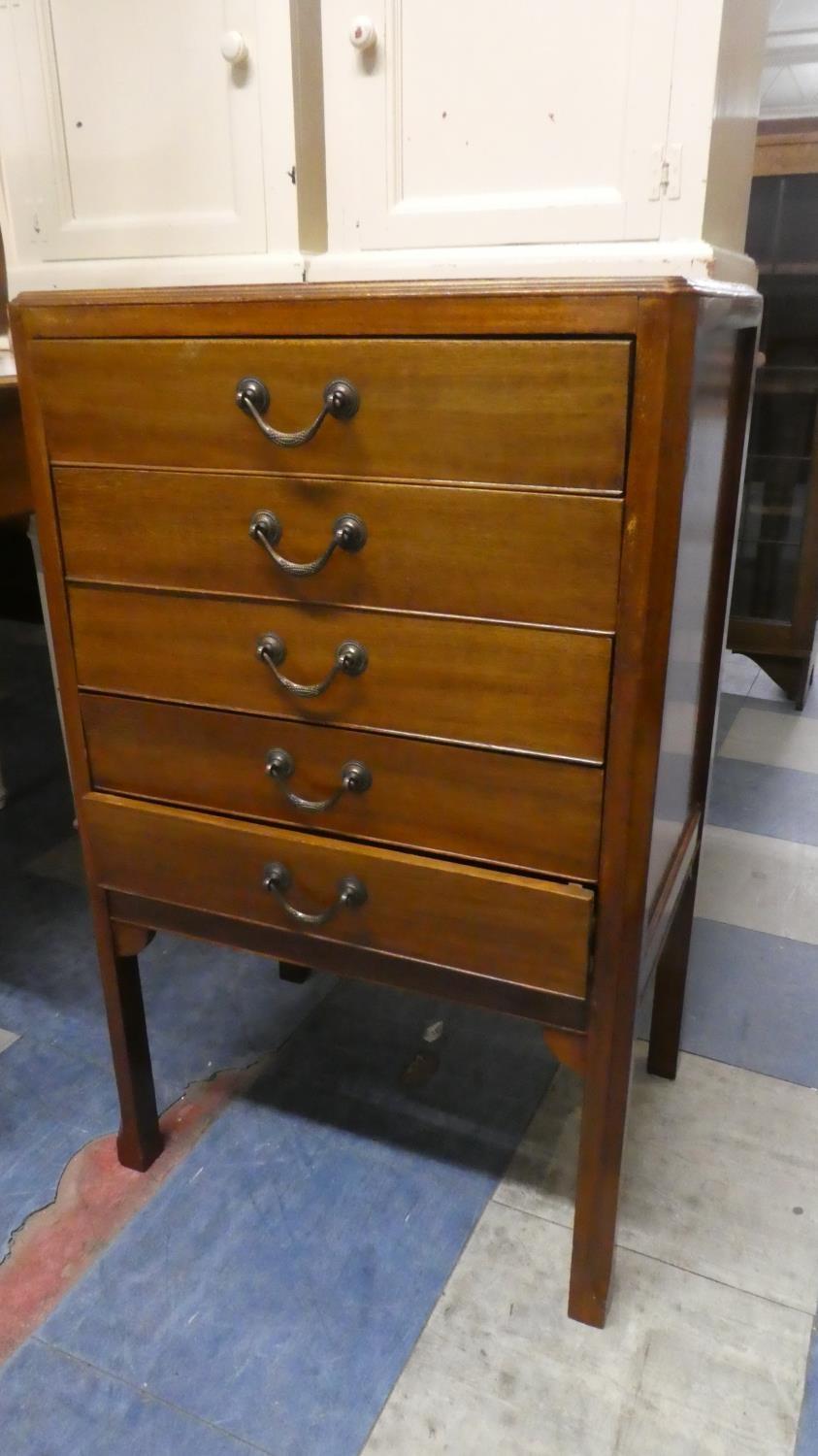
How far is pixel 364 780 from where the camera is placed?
83 centimetres

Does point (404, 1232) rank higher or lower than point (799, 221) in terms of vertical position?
lower

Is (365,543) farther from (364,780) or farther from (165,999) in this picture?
(165,999)

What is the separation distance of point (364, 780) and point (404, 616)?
0.47ft

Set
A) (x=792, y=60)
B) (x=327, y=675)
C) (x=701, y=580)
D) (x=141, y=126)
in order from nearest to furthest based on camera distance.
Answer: (x=327, y=675)
(x=701, y=580)
(x=141, y=126)
(x=792, y=60)

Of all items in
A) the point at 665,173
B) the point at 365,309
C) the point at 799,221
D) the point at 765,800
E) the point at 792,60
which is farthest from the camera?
the point at 792,60

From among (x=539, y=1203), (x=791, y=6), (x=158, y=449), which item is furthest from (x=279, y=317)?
(x=791, y=6)

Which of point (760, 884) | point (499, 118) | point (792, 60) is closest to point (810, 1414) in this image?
point (760, 884)

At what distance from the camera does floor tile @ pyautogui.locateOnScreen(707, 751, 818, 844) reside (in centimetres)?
191

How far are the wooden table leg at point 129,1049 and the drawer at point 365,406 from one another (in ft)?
1.58

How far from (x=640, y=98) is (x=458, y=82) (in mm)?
219

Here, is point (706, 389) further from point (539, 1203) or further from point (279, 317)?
point (539, 1203)

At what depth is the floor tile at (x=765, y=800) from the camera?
6.26 ft

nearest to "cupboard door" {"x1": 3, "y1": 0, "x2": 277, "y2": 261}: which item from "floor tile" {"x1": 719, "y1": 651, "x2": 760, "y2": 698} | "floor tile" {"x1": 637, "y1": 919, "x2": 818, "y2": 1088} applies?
"floor tile" {"x1": 637, "y1": 919, "x2": 818, "y2": 1088}

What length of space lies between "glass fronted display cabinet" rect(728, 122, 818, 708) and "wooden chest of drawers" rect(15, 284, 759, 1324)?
5.03ft
